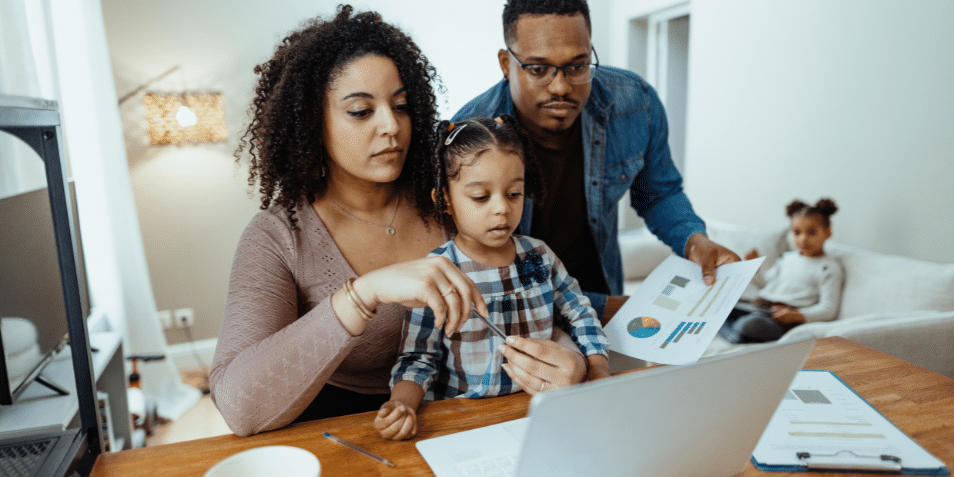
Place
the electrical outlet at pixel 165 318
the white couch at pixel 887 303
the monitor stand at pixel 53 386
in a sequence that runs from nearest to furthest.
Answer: the monitor stand at pixel 53 386 → the white couch at pixel 887 303 → the electrical outlet at pixel 165 318

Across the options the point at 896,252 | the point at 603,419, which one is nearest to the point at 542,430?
the point at 603,419

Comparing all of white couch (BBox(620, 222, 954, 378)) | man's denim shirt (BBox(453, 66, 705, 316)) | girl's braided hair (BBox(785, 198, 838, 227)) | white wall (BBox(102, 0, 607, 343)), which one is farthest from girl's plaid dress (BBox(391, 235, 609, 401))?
white wall (BBox(102, 0, 607, 343))

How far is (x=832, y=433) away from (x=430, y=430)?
589mm

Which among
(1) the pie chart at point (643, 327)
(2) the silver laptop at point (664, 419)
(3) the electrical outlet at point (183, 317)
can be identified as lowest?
(3) the electrical outlet at point (183, 317)

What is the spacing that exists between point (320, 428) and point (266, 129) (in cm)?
62

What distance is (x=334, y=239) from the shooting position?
1194mm

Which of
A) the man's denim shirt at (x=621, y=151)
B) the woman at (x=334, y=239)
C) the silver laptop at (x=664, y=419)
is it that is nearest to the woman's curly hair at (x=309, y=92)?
the woman at (x=334, y=239)

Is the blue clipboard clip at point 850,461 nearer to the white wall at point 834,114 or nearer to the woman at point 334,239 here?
the woman at point 334,239

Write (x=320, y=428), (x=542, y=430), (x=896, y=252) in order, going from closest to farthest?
(x=542, y=430) → (x=320, y=428) → (x=896, y=252)

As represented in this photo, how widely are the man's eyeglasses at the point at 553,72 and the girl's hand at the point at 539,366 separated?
73cm

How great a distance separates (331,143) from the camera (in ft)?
3.86

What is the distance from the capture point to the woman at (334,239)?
90 cm

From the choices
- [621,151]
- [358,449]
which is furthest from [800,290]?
[358,449]

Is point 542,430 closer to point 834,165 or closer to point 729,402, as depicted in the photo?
point 729,402
